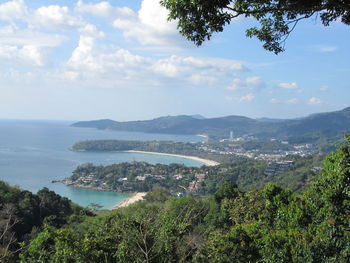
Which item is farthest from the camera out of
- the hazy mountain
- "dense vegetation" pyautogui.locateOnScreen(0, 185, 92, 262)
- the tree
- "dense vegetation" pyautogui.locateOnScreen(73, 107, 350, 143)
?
the hazy mountain

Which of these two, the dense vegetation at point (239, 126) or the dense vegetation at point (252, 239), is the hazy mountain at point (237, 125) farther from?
the dense vegetation at point (252, 239)

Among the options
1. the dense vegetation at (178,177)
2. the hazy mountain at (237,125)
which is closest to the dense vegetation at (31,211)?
the dense vegetation at (178,177)

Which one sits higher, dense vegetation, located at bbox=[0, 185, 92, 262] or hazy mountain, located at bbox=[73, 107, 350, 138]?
hazy mountain, located at bbox=[73, 107, 350, 138]

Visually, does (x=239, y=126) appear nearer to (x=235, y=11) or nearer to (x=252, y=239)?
(x=252, y=239)

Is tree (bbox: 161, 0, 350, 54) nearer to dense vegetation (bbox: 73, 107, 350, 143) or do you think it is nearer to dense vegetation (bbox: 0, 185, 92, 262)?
dense vegetation (bbox: 0, 185, 92, 262)

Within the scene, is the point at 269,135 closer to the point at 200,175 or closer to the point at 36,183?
the point at 200,175

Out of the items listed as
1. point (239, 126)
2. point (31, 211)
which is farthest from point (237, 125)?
point (31, 211)

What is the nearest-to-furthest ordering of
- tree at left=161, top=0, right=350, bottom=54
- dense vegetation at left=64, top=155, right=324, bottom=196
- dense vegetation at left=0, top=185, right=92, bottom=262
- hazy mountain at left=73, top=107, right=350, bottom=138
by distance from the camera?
tree at left=161, top=0, right=350, bottom=54, dense vegetation at left=0, top=185, right=92, bottom=262, dense vegetation at left=64, top=155, right=324, bottom=196, hazy mountain at left=73, top=107, right=350, bottom=138

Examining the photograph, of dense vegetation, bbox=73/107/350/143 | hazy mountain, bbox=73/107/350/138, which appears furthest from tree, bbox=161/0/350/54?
hazy mountain, bbox=73/107/350/138
